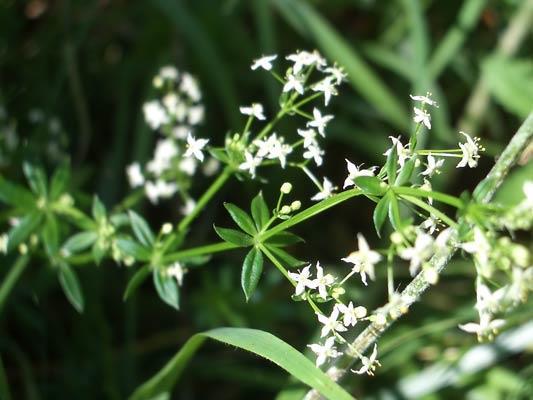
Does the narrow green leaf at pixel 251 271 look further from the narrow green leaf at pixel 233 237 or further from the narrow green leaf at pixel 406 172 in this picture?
the narrow green leaf at pixel 406 172

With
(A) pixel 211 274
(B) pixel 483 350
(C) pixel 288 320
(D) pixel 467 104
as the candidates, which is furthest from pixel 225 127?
(B) pixel 483 350

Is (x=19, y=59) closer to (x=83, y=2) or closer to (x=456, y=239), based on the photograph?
(x=83, y=2)

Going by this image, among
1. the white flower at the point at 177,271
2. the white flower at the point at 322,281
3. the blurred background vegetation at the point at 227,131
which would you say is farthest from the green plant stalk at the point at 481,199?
the blurred background vegetation at the point at 227,131

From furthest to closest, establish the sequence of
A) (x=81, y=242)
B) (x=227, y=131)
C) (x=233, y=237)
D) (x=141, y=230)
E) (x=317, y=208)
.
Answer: (x=227, y=131) → (x=81, y=242) → (x=141, y=230) → (x=233, y=237) → (x=317, y=208)

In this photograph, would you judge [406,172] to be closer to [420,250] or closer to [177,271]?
[420,250]

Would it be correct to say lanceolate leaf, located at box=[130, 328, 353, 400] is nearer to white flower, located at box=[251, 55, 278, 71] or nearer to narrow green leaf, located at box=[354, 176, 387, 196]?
narrow green leaf, located at box=[354, 176, 387, 196]

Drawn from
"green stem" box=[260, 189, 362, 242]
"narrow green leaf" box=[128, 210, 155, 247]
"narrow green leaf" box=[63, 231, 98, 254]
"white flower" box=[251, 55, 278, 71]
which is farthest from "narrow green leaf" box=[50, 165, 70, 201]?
"green stem" box=[260, 189, 362, 242]

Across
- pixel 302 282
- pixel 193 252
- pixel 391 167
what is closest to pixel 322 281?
pixel 302 282
